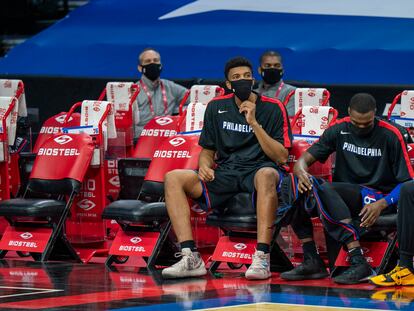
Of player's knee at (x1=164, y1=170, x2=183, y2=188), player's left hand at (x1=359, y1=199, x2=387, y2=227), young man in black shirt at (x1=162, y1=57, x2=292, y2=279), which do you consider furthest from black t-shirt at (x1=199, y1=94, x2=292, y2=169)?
player's left hand at (x1=359, y1=199, x2=387, y2=227)

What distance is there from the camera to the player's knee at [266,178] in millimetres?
10617

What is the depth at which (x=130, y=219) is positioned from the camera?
1144cm

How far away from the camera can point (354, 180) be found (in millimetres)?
10672

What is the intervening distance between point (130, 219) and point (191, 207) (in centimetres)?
62

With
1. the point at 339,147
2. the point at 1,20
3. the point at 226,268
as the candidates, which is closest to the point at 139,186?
the point at 226,268

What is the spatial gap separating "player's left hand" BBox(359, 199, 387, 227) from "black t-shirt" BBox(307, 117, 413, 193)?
27 centimetres

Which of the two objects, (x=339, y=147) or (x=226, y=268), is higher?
(x=339, y=147)

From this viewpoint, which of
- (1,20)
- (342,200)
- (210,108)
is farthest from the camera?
(1,20)

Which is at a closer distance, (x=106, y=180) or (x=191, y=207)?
(x=191, y=207)

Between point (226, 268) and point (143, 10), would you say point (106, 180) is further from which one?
point (143, 10)

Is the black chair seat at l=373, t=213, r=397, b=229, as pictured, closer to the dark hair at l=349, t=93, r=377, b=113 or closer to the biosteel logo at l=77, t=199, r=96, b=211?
the dark hair at l=349, t=93, r=377, b=113

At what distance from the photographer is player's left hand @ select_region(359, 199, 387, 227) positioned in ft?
33.7

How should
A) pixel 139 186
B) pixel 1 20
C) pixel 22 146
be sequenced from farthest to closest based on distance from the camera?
pixel 1 20
pixel 22 146
pixel 139 186

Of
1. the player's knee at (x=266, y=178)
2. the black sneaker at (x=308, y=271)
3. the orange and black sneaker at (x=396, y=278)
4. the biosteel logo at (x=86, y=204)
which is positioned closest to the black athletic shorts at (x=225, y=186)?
the player's knee at (x=266, y=178)
